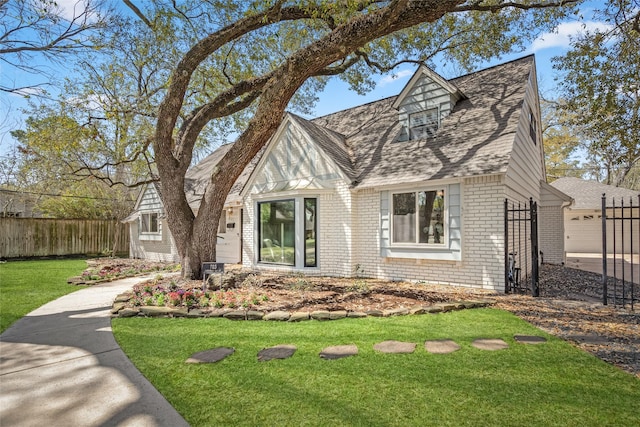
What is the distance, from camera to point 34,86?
23.7ft

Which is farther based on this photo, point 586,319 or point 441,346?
point 586,319

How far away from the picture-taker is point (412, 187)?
29.3ft

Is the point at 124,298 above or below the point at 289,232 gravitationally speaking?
below

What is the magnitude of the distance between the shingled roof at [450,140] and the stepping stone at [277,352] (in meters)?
5.86

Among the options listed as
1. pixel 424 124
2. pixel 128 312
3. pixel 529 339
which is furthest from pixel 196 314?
pixel 424 124

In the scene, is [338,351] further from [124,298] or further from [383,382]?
[124,298]

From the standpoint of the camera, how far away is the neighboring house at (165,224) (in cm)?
1395

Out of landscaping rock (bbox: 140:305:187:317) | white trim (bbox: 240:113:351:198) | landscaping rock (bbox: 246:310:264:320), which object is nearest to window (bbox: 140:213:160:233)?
white trim (bbox: 240:113:351:198)

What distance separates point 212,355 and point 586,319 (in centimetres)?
584

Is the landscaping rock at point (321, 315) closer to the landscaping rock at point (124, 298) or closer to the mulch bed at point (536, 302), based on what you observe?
the mulch bed at point (536, 302)

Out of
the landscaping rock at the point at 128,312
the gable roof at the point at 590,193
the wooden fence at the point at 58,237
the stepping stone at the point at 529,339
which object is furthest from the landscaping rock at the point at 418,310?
the gable roof at the point at 590,193

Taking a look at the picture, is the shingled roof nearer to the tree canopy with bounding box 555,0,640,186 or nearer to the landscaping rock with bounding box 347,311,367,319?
the tree canopy with bounding box 555,0,640,186

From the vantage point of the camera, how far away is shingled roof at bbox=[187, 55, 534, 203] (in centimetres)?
815

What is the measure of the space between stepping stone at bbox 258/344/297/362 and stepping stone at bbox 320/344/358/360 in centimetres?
39
